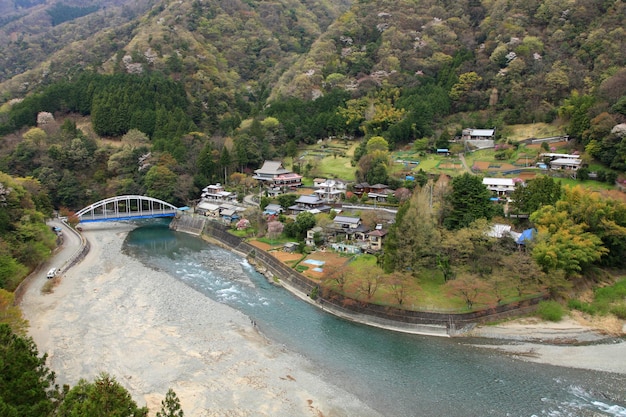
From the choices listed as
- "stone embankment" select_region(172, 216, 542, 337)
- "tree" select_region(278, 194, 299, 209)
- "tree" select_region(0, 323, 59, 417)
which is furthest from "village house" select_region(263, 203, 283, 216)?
"tree" select_region(0, 323, 59, 417)

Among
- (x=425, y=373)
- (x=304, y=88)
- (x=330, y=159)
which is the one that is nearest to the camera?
(x=425, y=373)

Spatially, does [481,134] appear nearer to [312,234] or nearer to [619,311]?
[312,234]

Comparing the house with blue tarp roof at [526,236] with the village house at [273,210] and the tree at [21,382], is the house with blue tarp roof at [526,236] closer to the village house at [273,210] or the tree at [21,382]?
the village house at [273,210]

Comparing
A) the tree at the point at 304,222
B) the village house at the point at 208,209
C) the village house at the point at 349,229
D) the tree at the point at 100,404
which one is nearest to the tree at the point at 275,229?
the tree at the point at 304,222

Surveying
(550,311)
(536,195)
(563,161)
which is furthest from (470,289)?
(563,161)

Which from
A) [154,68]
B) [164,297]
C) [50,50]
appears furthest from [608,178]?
[50,50]

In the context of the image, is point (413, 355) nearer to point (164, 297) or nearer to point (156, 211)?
point (164, 297)

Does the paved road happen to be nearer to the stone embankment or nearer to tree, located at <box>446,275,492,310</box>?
the stone embankment
